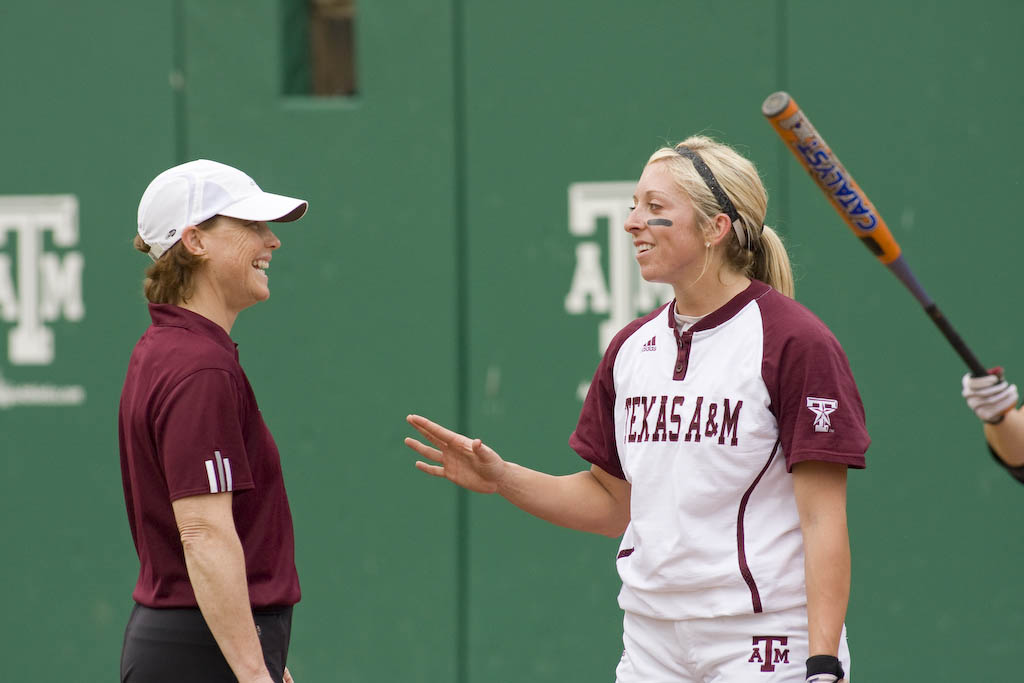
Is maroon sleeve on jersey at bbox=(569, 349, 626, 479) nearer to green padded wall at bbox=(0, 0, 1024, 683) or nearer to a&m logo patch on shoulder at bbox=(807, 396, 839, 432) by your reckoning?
a&m logo patch on shoulder at bbox=(807, 396, 839, 432)

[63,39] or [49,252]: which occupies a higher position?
[63,39]

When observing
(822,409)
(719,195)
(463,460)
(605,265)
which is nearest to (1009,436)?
(822,409)

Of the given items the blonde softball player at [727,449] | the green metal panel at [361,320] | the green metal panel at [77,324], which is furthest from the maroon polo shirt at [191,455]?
the green metal panel at [77,324]

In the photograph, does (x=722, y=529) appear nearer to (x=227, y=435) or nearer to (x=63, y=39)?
(x=227, y=435)

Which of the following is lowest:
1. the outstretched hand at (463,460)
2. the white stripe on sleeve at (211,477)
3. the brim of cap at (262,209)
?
the outstretched hand at (463,460)

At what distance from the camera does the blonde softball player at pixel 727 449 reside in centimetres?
254

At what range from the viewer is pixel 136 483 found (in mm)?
2598

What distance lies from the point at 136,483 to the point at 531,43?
2758 millimetres

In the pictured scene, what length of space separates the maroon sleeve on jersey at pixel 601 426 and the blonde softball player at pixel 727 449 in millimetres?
78

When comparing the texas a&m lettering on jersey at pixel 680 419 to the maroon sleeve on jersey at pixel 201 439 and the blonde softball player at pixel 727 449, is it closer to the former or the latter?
the blonde softball player at pixel 727 449

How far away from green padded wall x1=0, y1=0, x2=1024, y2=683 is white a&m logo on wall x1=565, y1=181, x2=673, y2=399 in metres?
0.02

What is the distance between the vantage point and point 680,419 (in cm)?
266

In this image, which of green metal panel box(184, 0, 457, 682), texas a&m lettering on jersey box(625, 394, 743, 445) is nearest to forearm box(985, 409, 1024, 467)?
texas a&m lettering on jersey box(625, 394, 743, 445)

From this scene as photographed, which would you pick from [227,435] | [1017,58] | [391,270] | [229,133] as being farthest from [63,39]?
[1017,58]
